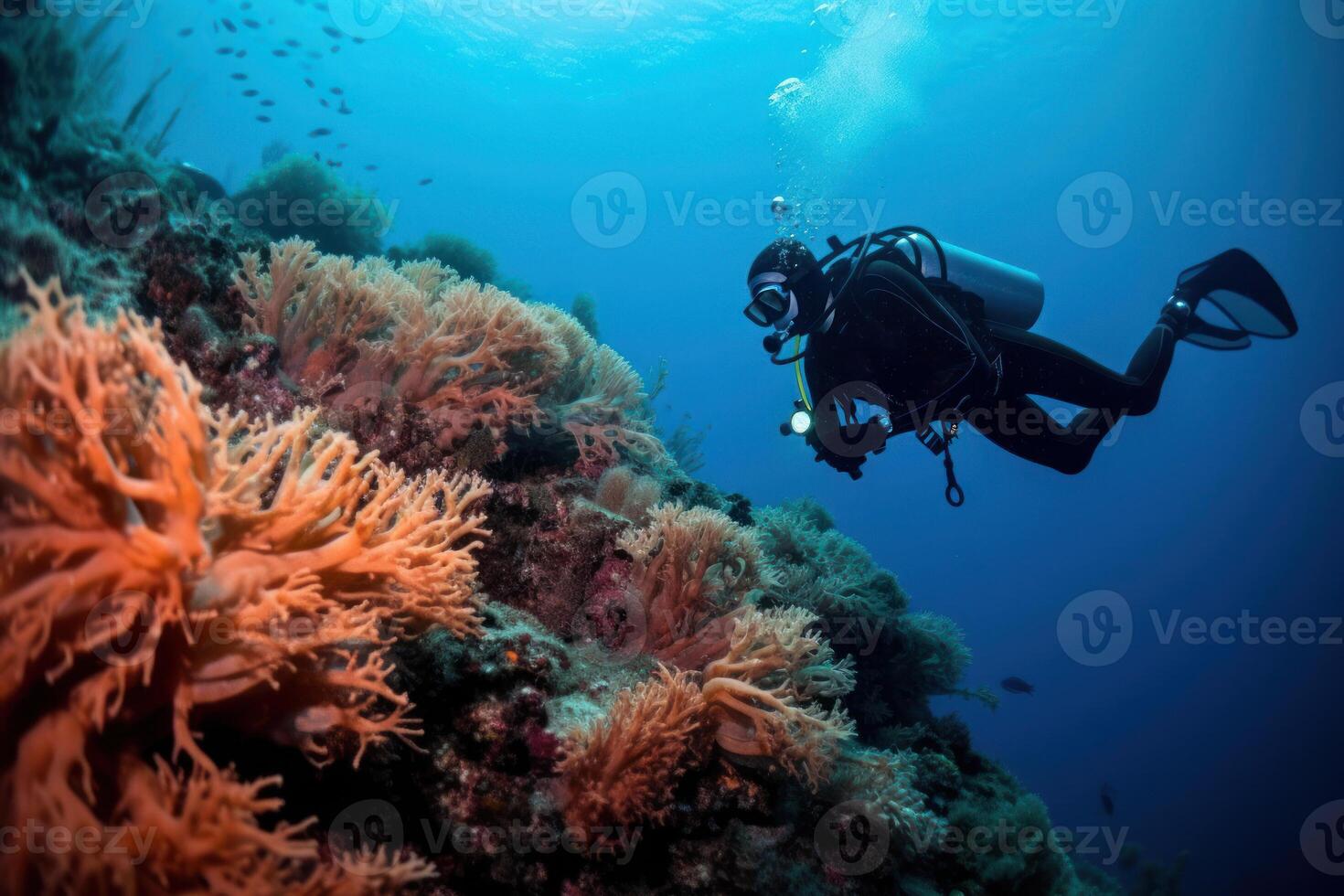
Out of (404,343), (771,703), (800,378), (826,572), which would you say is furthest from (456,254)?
(771,703)

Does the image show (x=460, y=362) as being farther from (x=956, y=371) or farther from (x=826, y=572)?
(x=826, y=572)

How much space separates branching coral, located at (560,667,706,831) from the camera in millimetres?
2689

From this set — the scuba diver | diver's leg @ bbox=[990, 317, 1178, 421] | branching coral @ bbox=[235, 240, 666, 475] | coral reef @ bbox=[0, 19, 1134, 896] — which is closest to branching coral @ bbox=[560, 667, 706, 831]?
coral reef @ bbox=[0, 19, 1134, 896]

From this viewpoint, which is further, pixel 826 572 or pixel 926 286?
pixel 826 572

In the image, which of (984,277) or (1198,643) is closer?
(984,277)

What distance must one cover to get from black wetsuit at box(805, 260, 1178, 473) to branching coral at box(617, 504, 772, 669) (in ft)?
8.33

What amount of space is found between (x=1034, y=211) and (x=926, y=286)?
73776mm

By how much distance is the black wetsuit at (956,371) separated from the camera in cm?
575

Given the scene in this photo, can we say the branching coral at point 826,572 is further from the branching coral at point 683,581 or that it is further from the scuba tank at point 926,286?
the branching coral at point 683,581

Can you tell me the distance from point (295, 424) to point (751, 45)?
185 feet

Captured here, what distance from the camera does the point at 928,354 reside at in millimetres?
5863

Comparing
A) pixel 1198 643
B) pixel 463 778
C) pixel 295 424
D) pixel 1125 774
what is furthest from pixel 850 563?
pixel 1198 643

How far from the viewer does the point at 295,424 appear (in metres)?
2.01

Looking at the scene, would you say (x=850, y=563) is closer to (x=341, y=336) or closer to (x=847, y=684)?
(x=847, y=684)
